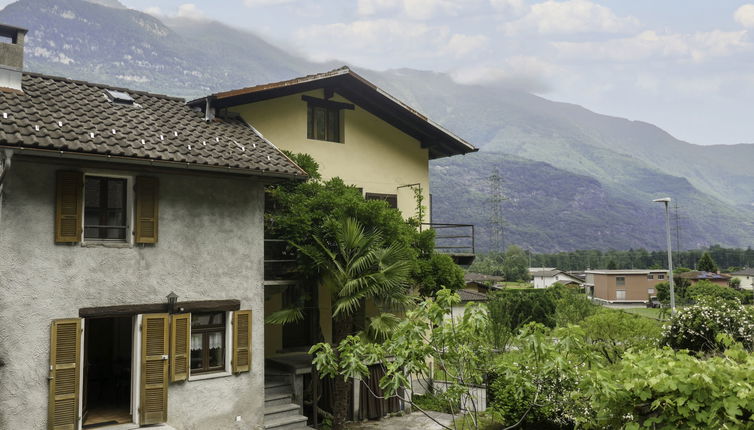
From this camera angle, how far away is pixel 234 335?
14.7 metres

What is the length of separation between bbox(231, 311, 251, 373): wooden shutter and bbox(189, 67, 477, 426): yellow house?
4.80 ft

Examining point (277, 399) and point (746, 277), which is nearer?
point (277, 399)

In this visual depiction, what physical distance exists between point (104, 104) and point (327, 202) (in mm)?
5896

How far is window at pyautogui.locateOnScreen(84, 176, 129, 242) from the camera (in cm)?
1338

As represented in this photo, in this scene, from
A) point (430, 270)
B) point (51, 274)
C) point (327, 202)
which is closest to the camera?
point (51, 274)

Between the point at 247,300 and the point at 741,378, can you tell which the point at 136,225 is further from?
the point at 741,378

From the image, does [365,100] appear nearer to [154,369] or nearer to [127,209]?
[127,209]

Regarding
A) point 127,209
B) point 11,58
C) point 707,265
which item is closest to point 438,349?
point 127,209

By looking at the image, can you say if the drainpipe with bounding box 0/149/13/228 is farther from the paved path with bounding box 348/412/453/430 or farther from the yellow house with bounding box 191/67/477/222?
the paved path with bounding box 348/412/453/430

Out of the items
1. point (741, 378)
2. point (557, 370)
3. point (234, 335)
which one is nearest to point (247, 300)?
point (234, 335)

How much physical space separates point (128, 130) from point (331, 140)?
8008 mm

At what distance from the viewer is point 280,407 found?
1612 centimetres

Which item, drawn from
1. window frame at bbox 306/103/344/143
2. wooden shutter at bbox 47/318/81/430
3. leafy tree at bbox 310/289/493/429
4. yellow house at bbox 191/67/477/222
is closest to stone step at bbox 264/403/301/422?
wooden shutter at bbox 47/318/81/430

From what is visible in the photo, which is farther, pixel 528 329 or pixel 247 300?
pixel 247 300
